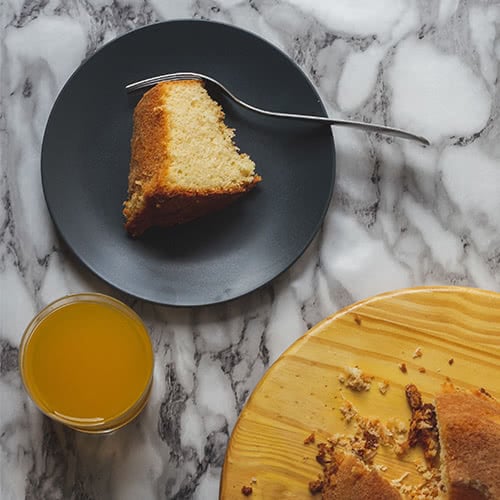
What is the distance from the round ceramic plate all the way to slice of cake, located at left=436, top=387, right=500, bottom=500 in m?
0.48

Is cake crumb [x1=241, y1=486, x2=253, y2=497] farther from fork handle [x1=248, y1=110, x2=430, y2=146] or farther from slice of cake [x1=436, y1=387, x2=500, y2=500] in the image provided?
fork handle [x1=248, y1=110, x2=430, y2=146]

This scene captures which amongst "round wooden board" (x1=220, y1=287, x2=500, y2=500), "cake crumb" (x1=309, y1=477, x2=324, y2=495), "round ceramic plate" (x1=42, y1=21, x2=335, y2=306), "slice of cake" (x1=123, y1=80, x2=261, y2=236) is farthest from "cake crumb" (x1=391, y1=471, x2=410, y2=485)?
"slice of cake" (x1=123, y1=80, x2=261, y2=236)

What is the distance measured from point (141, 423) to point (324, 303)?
1.65 ft

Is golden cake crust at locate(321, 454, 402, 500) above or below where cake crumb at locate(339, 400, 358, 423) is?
below

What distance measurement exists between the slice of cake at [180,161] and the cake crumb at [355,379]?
0.47 meters

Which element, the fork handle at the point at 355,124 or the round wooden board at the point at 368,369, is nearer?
the round wooden board at the point at 368,369

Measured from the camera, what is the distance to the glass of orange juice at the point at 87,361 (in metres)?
1.67

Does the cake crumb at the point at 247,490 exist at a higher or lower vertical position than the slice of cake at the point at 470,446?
lower

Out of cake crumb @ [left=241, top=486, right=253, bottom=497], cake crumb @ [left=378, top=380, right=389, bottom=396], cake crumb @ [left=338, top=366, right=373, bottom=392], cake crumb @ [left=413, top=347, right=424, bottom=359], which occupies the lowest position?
cake crumb @ [left=241, top=486, right=253, bottom=497]

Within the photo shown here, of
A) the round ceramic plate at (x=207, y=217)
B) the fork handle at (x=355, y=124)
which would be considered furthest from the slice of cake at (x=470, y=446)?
the fork handle at (x=355, y=124)

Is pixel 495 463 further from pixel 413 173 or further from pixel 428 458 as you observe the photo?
pixel 413 173

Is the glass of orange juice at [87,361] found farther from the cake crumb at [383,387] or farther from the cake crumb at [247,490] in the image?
the cake crumb at [383,387]

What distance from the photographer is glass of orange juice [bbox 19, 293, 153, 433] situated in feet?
5.47

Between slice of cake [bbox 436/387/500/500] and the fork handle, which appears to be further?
the fork handle
